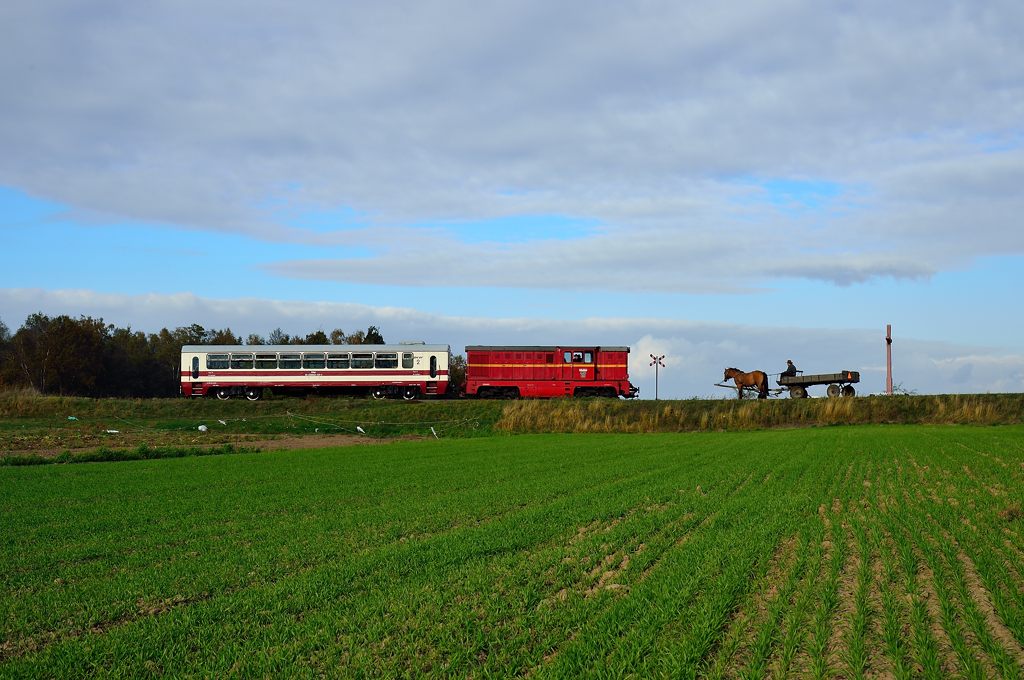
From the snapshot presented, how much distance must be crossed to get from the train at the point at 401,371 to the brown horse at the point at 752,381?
6.05 m

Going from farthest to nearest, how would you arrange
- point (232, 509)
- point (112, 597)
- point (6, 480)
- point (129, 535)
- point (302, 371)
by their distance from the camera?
point (302, 371) < point (6, 480) < point (232, 509) < point (129, 535) < point (112, 597)

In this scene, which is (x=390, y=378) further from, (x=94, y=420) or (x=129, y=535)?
(x=129, y=535)

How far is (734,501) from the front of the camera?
15.0 metres

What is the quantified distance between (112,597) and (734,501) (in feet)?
33.0

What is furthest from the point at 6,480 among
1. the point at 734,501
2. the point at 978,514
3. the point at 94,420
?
the point at 94,420

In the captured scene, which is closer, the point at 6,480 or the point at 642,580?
the point at 642,580

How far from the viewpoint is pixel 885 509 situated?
46.0ft

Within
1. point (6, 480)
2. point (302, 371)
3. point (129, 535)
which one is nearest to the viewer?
point (129, 535)

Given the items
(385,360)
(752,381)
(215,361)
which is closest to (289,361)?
(215,361)

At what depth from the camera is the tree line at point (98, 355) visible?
3027 inches

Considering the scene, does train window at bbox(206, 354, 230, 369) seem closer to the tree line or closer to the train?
the train

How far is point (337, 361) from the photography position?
55.4 metres

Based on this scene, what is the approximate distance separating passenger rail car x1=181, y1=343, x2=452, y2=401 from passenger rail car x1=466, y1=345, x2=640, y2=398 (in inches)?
123

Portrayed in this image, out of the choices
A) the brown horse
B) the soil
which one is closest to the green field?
the soil
